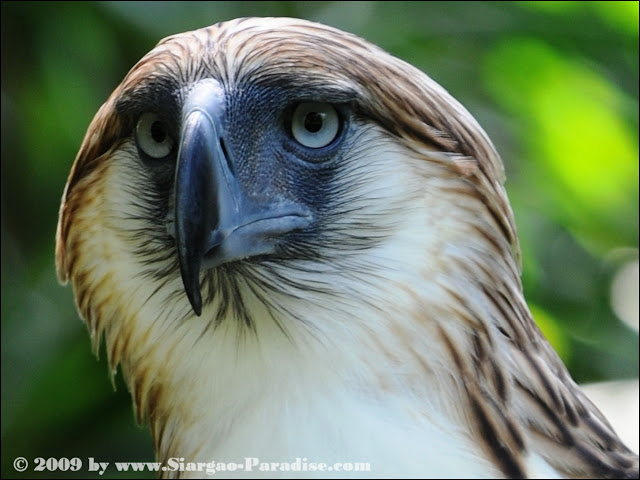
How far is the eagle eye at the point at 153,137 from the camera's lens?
1.29 m

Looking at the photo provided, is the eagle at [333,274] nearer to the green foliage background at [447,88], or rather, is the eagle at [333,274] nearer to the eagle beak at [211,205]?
the eagle beak at [211,205]

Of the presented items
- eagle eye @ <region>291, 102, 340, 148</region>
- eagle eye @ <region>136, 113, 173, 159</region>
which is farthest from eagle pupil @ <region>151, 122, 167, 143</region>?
eagle eye @ <region>291, 102, 340, 148</region>

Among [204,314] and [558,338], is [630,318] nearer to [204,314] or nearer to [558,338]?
[558,338]

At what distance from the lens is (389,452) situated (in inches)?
47.3

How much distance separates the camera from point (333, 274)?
1.31 m

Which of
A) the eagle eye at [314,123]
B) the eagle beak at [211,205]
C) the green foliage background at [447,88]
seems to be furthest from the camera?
the green foliage background at [447,88]

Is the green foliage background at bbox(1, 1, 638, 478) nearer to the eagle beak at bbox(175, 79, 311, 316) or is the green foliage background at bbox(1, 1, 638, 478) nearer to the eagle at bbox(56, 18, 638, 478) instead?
Result: the eagle at bbox(56, 18, 638, 478)

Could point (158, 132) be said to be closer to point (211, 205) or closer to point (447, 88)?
point (211, 205)

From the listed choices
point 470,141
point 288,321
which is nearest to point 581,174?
point 470,141

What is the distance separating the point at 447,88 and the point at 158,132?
1033 mm

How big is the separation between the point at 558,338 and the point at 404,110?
39.8 inches

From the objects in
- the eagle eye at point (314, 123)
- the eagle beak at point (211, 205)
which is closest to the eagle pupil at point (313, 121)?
the eagle eye at point (314, 123)

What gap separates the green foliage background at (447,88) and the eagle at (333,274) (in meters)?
0.84

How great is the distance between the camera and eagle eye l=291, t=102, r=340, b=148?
126 centimetres
